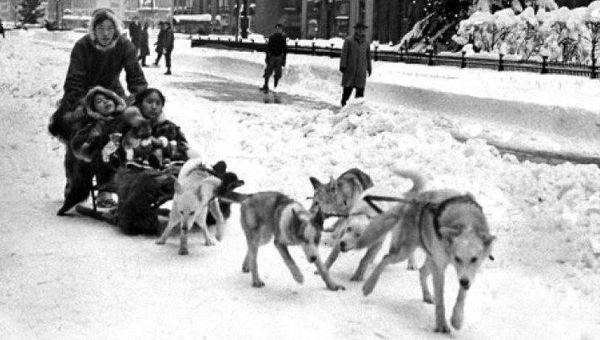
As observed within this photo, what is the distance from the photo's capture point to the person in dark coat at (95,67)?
846 cm

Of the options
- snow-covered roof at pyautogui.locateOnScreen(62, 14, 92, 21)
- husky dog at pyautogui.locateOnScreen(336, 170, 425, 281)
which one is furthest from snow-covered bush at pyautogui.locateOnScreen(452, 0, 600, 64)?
snow-covered roof at pyautogui.locateOnScreen(62, 14, 92, 21)

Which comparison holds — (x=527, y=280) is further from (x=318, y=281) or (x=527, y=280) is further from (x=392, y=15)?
(x=392, y=15)

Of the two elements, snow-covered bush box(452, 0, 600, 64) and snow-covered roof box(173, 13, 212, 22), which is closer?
snow-covered bush box(452, 0, 600, 64)

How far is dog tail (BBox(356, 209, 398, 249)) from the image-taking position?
5.39 meters

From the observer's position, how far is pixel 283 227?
213 inches

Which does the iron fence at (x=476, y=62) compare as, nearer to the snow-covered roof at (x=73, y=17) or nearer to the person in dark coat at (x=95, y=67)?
the person in dark coat at (x=95, y=67)

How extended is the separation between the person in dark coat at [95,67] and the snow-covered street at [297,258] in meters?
0.86

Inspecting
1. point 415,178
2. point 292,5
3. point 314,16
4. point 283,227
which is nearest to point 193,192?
point 283,227

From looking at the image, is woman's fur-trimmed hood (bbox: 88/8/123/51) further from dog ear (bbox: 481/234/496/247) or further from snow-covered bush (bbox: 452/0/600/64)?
snow-covered bush (bbox: 452/0/600/64)

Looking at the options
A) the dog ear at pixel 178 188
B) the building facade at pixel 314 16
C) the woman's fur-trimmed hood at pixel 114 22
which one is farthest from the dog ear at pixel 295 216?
the building facade at pixel 314 16

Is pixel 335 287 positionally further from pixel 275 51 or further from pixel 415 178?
pixel 275 51

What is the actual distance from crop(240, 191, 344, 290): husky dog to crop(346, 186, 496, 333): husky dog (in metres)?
0.45

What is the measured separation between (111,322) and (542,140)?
11794mm

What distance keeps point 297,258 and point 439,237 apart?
7.10 ft
